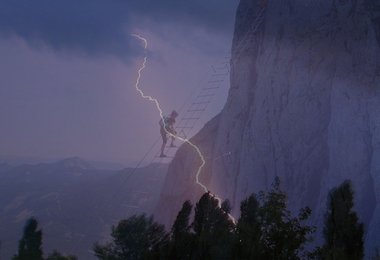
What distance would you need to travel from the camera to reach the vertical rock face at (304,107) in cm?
4772

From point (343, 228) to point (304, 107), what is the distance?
2779cm

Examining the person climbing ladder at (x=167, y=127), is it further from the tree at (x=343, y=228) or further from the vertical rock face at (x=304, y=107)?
the tree at (x=343, y=228)

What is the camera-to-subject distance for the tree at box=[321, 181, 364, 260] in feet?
84.3

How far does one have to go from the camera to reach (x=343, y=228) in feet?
85.1

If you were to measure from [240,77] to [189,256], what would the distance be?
126ft

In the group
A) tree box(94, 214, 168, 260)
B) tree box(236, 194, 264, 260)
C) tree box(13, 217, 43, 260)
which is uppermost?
tree box(94, 214, 168, 260)

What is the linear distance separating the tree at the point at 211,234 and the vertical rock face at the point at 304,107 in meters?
15.8

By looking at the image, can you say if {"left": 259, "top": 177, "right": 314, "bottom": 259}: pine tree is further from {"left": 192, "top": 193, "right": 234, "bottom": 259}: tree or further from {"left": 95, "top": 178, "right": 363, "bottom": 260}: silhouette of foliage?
{"left": 192, "top": 193, "right": 234, "bottom": 259}: tree

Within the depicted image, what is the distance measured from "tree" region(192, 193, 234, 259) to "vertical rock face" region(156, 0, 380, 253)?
15.8 metres

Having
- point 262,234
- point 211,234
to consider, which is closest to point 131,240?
point 211,234

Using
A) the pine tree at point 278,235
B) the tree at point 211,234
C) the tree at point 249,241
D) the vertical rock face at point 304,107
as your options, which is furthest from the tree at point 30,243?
the vertical rock face at point 304,107

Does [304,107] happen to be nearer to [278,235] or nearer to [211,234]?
[211,234]

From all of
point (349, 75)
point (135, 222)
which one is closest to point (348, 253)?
point (135, 222)

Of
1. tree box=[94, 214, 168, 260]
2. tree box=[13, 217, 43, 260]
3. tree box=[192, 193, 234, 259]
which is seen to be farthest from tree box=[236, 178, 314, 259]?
tree box=[94, 214, 168, 260]
